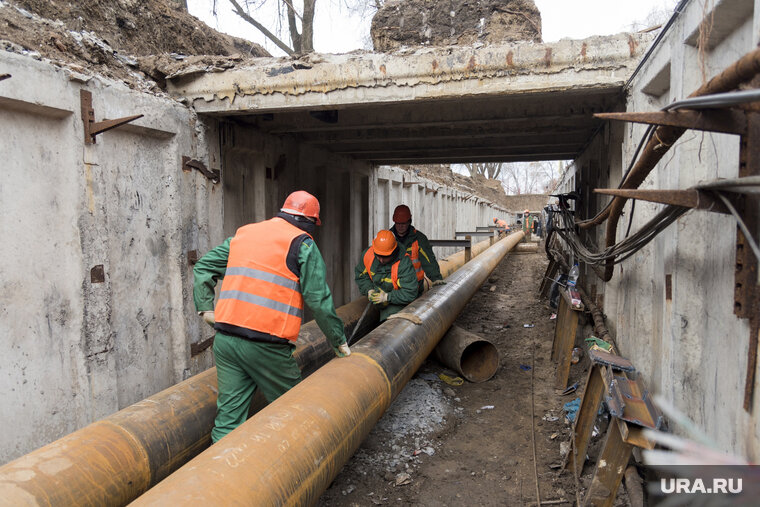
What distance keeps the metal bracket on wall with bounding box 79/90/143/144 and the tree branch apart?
11479mm

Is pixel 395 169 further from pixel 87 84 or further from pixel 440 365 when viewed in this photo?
pixel 87 84

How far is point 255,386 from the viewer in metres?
3.17

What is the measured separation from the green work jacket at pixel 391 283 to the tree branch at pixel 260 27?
10617mm

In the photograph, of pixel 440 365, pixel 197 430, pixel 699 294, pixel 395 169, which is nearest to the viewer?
pixel 699 294

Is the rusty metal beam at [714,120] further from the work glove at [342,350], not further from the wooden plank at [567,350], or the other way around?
the wooden plank at [567,350]

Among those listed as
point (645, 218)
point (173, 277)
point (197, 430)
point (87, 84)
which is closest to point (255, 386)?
point (197, 430)

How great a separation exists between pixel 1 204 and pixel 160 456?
1909 millimetres

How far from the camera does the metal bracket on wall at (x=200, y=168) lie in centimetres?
463

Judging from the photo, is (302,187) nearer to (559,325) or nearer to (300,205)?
(559,325)

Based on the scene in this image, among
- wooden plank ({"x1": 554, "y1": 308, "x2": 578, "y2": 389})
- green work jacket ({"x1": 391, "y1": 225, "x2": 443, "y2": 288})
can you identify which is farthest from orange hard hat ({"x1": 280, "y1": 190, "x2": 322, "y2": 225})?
wooden plank ({"x1": 554, "y1": 308, "x2": 578, "y2": 389})

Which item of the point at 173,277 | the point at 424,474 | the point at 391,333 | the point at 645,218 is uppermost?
the point at 645,218

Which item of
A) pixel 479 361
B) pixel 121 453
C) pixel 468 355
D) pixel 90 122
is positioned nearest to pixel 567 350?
pixel 479 361

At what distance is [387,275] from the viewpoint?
5621 mm

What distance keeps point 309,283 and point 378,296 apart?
251 cm
